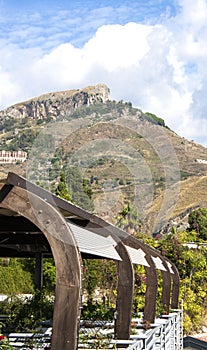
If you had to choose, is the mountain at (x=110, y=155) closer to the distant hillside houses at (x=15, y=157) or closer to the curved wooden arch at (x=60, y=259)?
the distant hillside houses at (x=15, y=157)

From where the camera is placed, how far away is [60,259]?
11.8 ft

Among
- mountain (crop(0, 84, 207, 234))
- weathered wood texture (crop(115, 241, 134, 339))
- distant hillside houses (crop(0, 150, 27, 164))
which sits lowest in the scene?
weathered wood texture (crop(115, 241, 134, 339))

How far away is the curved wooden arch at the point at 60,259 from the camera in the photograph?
3.56 meters

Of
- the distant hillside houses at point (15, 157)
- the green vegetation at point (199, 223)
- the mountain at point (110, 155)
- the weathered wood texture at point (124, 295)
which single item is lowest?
the weathered wood texture at point (124, 295)

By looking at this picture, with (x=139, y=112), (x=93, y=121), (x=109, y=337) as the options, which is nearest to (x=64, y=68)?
(x=139, y=112)

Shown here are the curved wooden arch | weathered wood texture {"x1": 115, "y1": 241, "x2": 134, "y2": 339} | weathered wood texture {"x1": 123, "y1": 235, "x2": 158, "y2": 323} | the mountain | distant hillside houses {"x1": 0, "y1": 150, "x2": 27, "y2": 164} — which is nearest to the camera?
the curved wooden arch

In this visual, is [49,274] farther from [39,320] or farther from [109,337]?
[109,337]

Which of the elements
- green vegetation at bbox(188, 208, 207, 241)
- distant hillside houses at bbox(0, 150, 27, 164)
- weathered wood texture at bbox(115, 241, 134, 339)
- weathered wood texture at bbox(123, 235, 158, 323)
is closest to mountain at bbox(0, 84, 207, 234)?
distant hillside houses at bbox(0, 150, 27, 164)

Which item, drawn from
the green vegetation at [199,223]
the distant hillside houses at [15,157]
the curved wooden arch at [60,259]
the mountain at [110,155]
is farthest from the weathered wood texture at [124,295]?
the green vegetation at [199,223]

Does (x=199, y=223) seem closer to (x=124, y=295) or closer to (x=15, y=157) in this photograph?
(x=15, y=157)

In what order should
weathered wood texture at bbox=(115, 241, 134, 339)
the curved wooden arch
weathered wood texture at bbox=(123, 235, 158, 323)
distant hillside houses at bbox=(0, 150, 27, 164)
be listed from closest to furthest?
1. the curved wooden arch
2. weathered wood texture at bbox=(115, 241, 134, 339)
3. weathered wood texture at bbox=(123, 235, 158, 323)
4. distant hillside houses at bbox=(0, 150, 27, 164)

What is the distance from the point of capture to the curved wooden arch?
3557mm

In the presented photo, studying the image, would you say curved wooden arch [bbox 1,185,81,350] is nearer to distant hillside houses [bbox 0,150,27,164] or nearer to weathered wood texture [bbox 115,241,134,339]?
weathered wood texture [bbox 115,241,134,339]

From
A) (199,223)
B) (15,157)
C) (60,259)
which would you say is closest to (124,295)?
(60,259)
